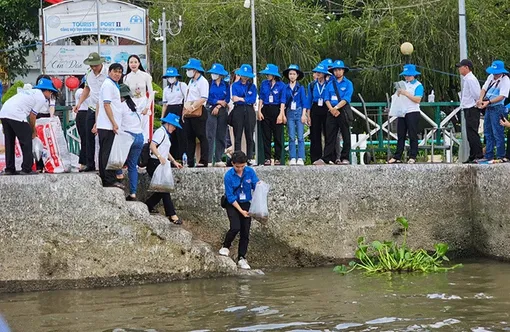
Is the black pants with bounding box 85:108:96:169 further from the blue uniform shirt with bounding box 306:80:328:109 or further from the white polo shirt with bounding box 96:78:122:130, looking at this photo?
the blue uniform shirt with bounding box 306:80:328:109

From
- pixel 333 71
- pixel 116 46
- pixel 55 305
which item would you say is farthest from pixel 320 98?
pixel 116 46

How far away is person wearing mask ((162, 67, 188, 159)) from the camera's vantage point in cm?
1377

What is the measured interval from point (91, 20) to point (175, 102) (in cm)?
1390

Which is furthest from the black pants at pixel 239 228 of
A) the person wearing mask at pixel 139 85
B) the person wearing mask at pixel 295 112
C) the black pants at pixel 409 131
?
the black pants at pixel 409 131

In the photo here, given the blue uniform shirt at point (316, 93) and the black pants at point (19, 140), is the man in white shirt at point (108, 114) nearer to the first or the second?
the black pants at point (19, 140)

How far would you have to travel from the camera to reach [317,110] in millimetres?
13992

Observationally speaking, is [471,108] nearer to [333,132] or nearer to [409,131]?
[409,131]

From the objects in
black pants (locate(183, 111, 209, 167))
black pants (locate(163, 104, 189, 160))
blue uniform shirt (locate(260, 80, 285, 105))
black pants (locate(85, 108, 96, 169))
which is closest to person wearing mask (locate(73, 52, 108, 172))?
black pants (locate(85, 108, 96, 169))

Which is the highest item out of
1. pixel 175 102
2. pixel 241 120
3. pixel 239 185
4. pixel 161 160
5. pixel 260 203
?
pixel 175 102

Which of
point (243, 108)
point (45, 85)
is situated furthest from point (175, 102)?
point (45, 85)

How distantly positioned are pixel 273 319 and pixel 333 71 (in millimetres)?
5285

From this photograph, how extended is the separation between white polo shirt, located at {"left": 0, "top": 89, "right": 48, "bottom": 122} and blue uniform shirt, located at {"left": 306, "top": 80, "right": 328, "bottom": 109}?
357 centimetres

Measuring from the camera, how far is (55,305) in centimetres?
1057

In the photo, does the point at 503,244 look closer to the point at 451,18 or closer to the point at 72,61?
the point at 72,61
